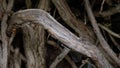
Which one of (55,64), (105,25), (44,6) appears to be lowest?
(55,64)

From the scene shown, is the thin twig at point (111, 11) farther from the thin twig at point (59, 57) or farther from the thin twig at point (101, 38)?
the thin twig at point (59, 57)

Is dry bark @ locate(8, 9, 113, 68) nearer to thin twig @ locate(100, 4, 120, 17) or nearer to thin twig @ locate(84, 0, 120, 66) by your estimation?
thin twig @ locate(84, 0, 120, 66)

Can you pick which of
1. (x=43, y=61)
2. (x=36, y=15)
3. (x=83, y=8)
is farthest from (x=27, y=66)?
(x=83, y=8)

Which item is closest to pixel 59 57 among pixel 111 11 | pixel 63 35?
pixel 63 35

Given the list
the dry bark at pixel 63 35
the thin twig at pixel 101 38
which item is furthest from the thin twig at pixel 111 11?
the dry bark at pixel 63 35

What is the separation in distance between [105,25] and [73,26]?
16 centimetres

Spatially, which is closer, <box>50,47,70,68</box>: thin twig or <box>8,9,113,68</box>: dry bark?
<box>8,9,113,68</box>: dry bark

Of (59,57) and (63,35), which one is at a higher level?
(63,35)

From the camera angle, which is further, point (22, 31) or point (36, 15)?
point (22, 31)

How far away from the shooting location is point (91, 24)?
1.06m

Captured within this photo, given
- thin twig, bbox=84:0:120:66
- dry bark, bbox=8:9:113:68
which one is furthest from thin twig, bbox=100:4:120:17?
dry bark, bbox=8:9:113:68

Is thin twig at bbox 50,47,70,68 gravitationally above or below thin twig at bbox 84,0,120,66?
below

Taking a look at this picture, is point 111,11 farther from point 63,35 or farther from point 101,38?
point 63,35

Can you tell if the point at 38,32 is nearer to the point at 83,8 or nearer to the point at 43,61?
the point at 43,61
